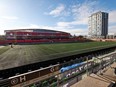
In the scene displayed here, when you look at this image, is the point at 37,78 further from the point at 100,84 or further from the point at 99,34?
the point at 99,34

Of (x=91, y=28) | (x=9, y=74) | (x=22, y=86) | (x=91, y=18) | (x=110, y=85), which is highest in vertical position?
(x=91, y=18)

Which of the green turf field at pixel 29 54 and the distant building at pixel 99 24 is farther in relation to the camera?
the distant building at pixel 99 24

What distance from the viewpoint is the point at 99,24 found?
121m

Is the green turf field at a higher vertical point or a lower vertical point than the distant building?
lower

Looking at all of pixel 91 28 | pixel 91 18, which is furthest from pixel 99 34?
pixel 91 18

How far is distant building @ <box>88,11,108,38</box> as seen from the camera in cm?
11994

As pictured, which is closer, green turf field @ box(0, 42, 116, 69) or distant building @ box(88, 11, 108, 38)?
green turf field @ box(0, 42, 116, 69)

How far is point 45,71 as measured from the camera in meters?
2.76

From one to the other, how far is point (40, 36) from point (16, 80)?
65.4 metres

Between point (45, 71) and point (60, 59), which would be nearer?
point (45, 71)

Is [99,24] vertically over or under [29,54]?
over

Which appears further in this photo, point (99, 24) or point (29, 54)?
point (99, 24)

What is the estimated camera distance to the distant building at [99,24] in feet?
393

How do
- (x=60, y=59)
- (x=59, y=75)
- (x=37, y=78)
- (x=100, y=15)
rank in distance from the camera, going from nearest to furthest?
(x=37, y=78) < (x=59, y=75) < (x=60, y=59) < (x=100, y=15)
